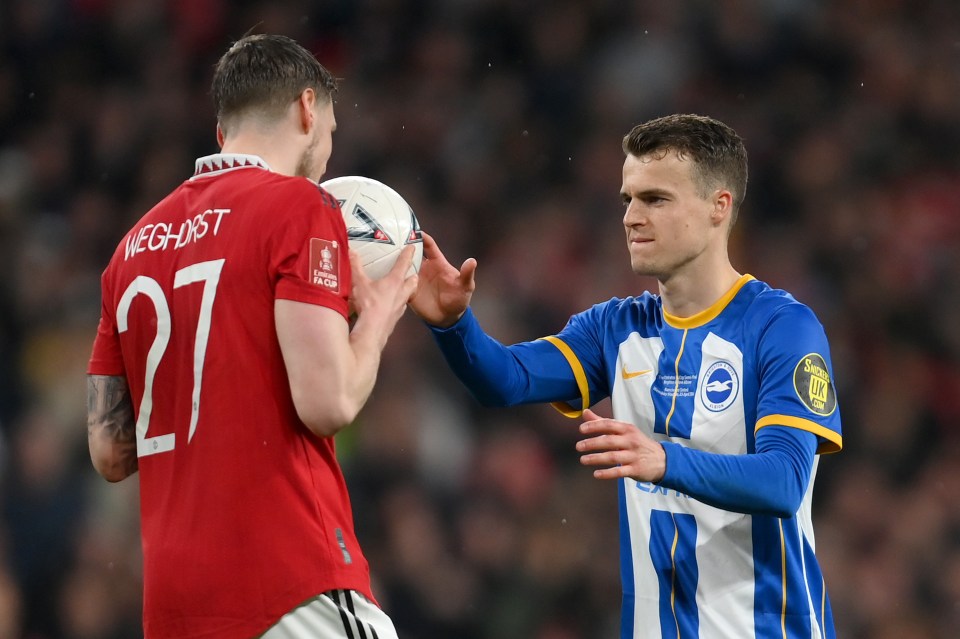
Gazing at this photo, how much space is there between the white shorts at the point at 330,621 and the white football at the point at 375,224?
0.89 meters

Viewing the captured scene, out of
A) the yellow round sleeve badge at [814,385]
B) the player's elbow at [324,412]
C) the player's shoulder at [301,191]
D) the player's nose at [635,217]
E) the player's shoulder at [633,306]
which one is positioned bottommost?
the player's elbow at [324,412]

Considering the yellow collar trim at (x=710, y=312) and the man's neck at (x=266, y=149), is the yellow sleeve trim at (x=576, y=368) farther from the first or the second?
the man's neck at (x=266, y=149)

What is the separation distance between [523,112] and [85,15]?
11.2ft

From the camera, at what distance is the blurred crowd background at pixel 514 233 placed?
6.57 meters

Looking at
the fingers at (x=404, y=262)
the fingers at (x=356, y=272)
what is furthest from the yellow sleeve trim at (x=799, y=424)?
the fingers at (x=356, y=272)

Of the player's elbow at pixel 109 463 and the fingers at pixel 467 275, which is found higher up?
the fingers at pixel 467 275

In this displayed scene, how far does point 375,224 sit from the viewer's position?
3172 mm

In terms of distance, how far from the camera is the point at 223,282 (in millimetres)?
2566

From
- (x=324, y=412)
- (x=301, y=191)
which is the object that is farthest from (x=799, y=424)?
(x=301, y=191)

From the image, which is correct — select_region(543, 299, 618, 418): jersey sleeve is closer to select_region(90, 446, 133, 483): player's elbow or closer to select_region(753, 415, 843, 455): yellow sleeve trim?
select_region(753, 415, 843, 455): yellow sleeve trim

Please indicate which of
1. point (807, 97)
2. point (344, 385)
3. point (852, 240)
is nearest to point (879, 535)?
point (852, 240)

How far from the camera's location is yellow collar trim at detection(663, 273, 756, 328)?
3.54 meters

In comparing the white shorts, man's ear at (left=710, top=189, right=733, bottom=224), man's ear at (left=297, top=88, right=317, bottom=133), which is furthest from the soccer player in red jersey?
man's ear at (left=710, top=189, right=733, bottom=224)

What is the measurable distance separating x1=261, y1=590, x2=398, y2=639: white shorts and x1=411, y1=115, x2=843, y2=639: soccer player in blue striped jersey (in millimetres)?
762
